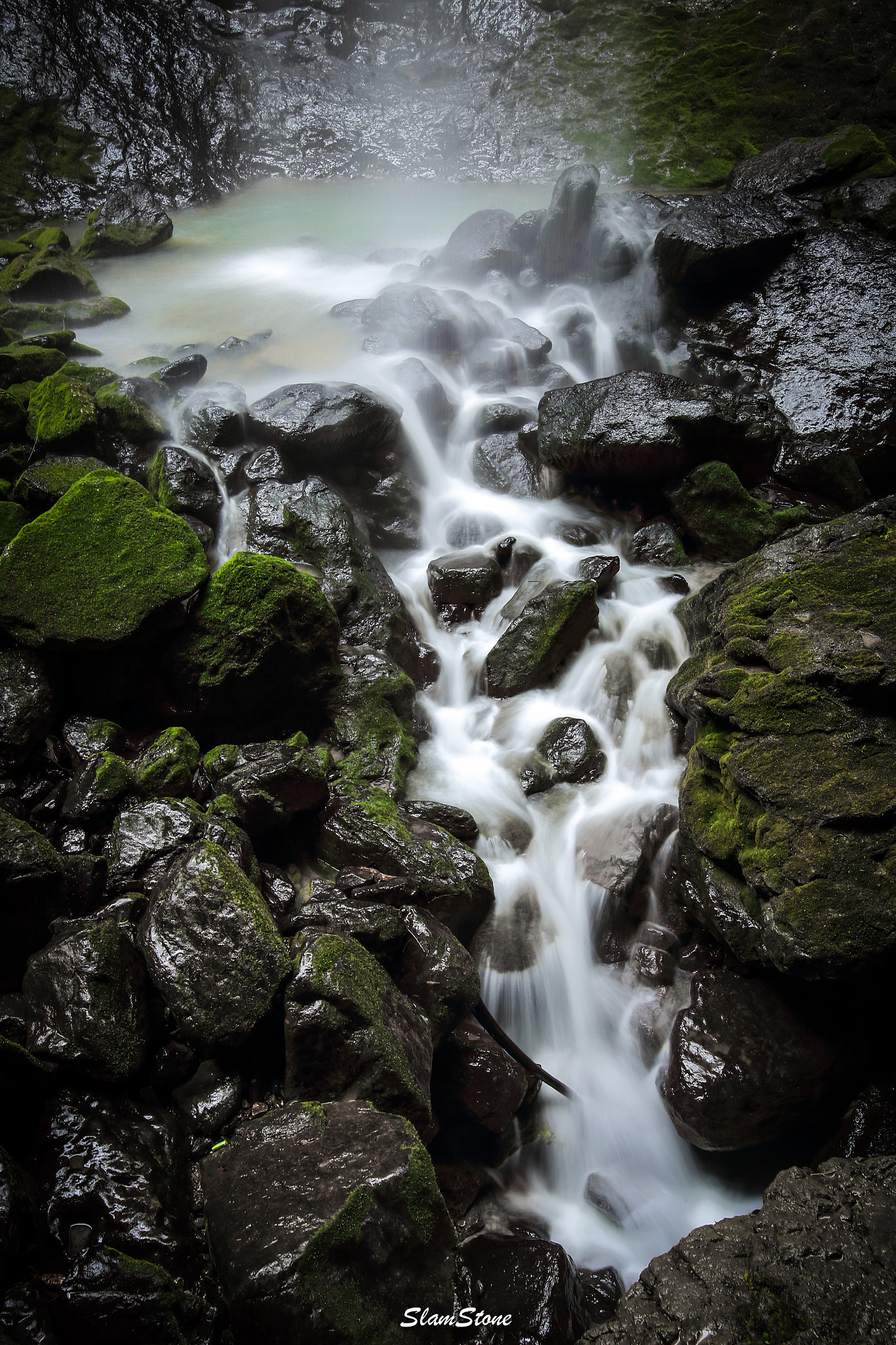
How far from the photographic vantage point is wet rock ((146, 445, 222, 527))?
6.12m

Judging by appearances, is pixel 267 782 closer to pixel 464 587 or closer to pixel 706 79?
pixel 464 587

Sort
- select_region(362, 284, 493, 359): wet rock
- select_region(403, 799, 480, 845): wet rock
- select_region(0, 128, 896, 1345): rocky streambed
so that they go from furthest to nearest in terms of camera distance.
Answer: select_region(362, 284, 493, 359): wet rock
select_region(403, 799, 480, 845): wet rock
select_region(0, 128, 896, 1345): rocky streambed

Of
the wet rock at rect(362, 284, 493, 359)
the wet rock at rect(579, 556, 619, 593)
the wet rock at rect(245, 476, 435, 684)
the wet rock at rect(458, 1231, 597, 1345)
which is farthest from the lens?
the wet rock at rect(362, 284, 493, 359)

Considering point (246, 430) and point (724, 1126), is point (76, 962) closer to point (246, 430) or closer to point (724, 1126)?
point (724, 1126)

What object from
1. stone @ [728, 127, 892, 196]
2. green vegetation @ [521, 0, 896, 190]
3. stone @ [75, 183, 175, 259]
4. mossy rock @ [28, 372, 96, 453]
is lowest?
mossy rock @ [28, 372, 96, 453]

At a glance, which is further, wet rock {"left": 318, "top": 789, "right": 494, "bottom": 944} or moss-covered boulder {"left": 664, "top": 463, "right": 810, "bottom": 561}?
moss-covered boulder {"left": 664, "top": 463, "right": 810, "bottom": 561}

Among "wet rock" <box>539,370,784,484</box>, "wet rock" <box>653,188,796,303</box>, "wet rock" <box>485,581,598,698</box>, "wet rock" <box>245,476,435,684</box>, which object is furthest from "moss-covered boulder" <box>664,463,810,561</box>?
"wet rock" <box>653,188,796,303</box>

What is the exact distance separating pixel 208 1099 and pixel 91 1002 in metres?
0.69

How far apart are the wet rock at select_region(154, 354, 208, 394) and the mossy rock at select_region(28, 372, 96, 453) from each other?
2085 mm

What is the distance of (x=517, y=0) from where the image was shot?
61.7 feet

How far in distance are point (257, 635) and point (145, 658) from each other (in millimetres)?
846

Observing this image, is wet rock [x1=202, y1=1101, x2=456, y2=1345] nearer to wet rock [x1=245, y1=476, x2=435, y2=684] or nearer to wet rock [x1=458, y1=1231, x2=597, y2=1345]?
A: wet rock [x1=458, y1=1231, x2=597, y2=1345]

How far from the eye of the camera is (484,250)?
11.9 meters

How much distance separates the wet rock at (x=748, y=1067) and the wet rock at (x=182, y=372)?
861 centimetres
